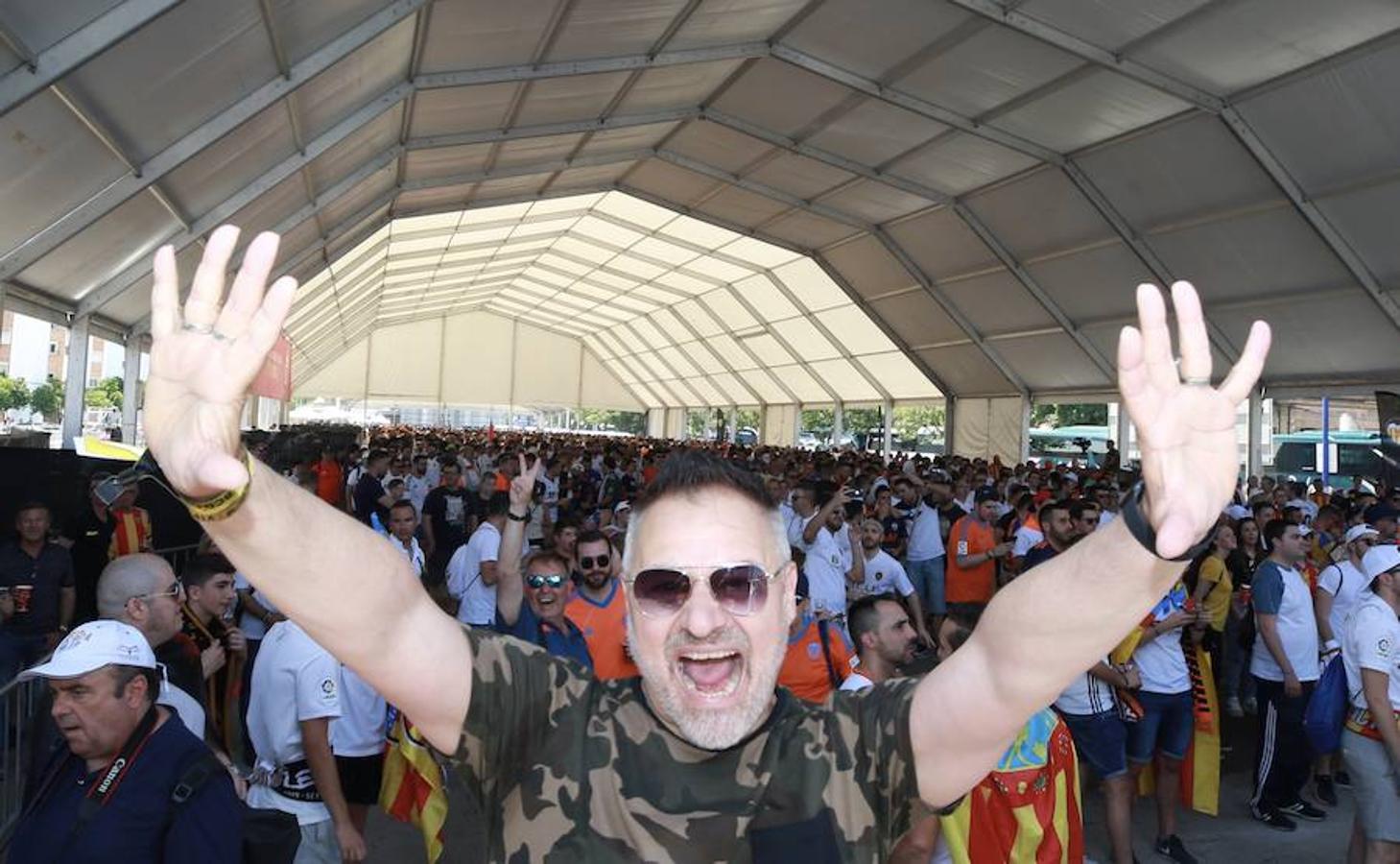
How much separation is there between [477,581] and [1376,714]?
4.98m

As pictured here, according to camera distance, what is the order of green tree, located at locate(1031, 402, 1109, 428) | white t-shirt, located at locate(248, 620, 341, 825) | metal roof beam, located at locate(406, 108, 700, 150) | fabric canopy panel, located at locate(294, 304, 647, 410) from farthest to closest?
1. green tree, located at locate(1031, 402, 1109, 428)
2. fabric canopy panel, located at locate(294, 304, 647, 410)
3. metal roof beam, located at locate(406, 108, 700, 150)
4. white t-shirt, located at locate(248, 620, 341, 825)

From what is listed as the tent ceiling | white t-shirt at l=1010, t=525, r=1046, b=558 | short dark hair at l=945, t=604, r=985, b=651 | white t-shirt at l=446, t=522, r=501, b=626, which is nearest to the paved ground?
white t-shirt at l=446, t=522, r=501, b=626

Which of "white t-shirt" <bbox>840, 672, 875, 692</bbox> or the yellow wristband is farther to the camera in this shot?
"white t-shirt" <bbox>840, 672, 875, 692</bbox>

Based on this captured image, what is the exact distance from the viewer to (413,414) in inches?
2331

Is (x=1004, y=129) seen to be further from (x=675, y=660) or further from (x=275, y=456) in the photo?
(x=675, y=660)

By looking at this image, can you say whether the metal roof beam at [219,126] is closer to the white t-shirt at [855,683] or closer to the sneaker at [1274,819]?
the white t-shirt at [855,683]

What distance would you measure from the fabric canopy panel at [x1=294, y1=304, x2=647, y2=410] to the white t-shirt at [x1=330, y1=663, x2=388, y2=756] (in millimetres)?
43693

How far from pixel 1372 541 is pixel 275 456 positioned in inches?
489

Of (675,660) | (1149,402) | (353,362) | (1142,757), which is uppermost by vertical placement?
(353,362)

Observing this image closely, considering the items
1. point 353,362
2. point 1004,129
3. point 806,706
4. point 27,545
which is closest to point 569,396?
point 353,362

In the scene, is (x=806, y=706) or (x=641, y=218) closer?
(x=806, y=706)

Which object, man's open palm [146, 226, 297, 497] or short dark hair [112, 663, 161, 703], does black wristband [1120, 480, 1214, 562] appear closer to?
man's open palm [146, 226, 297, 497]

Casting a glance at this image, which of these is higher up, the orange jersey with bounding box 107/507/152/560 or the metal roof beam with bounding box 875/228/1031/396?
the metal roof beam with bounding box 875/228/1031/396

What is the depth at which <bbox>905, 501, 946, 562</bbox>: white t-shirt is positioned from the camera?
916 centimetres
